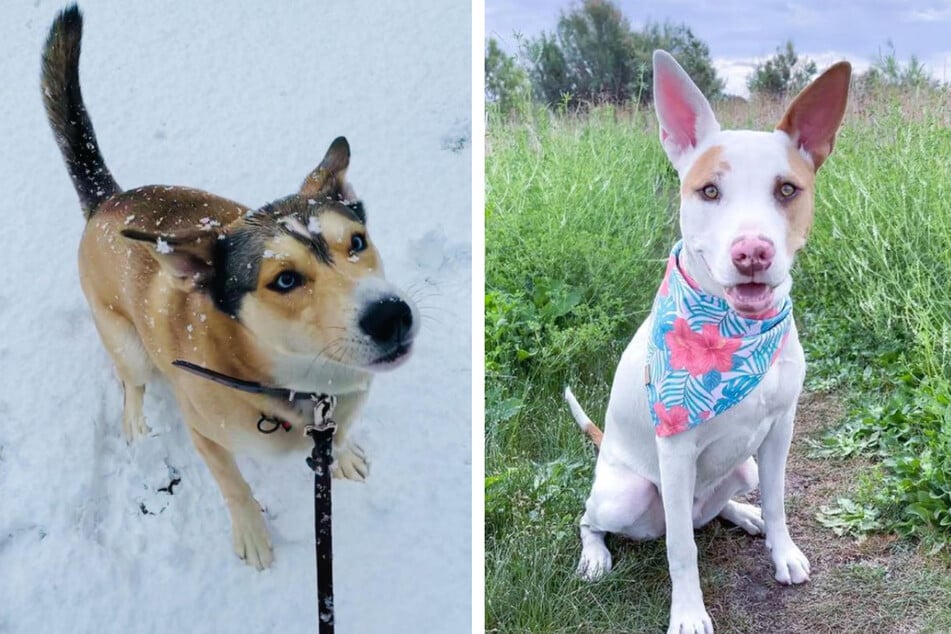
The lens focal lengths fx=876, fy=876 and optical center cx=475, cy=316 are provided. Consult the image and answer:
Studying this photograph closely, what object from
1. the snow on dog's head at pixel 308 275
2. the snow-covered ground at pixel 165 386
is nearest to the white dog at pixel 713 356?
the snow-covered ground at pixel 165 386

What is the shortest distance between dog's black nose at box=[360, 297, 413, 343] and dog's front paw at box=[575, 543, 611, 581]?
1.91 ft

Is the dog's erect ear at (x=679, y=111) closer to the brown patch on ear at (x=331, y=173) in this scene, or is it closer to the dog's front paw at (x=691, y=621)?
the brown patch on ear at (x=331, y=173)

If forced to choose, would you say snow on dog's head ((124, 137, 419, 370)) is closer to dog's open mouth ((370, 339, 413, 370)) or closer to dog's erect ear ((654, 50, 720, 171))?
dog's open mouth ((370, 339, 413, 370))

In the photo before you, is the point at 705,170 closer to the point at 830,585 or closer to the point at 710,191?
the point at 710,191

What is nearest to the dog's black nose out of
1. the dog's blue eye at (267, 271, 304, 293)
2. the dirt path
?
the dog's blue eye at (267, 271, 304, 293)

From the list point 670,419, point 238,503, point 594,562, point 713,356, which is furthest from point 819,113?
point 238,503

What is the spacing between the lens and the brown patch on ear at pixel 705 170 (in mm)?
1205

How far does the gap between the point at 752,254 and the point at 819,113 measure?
252mm

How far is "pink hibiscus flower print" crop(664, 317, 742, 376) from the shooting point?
52.9 inches

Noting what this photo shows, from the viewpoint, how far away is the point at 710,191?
1212 millimetres

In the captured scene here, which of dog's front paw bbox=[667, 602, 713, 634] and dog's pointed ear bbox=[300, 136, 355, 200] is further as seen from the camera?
dog's front paw bbox=[667, 602, 713, 634]

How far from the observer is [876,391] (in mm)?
1638

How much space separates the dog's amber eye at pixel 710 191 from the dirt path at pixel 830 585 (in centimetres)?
70

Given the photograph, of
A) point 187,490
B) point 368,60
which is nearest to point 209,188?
point 368,60
